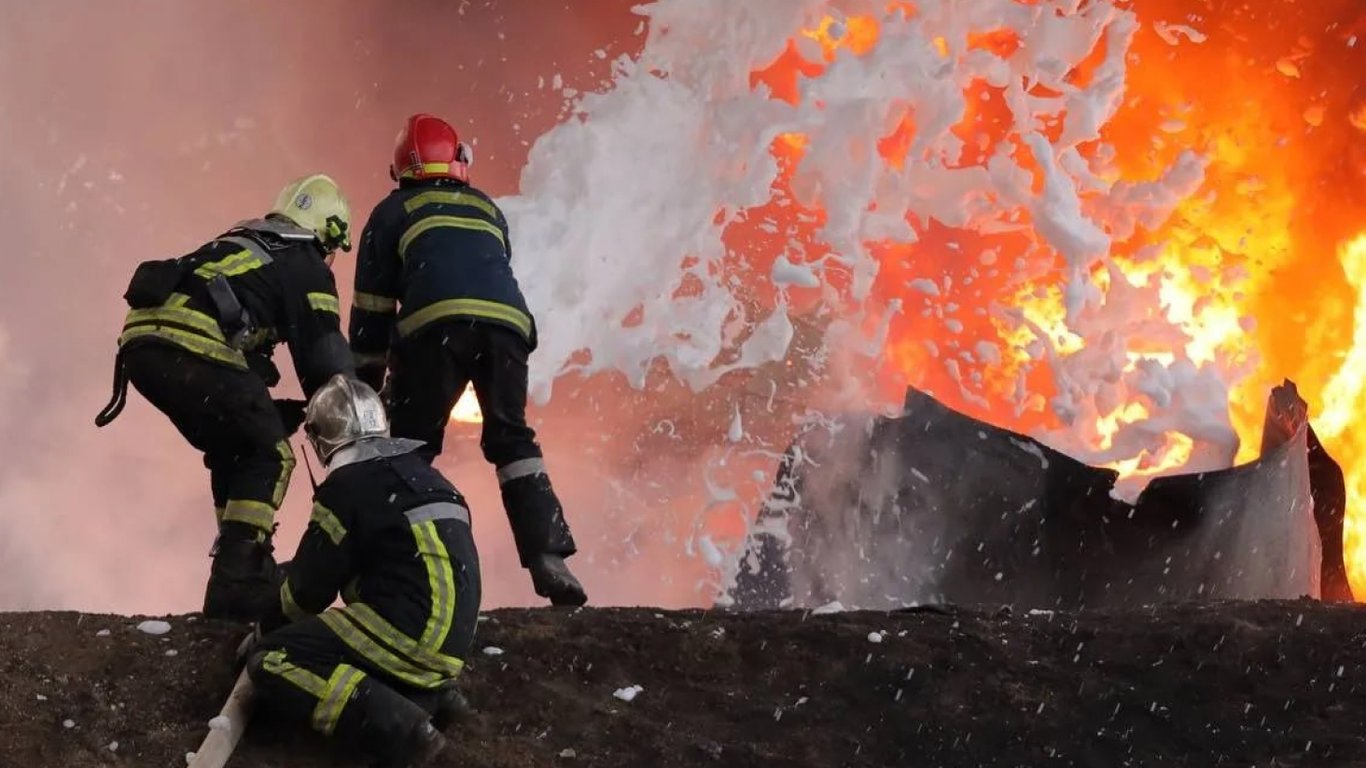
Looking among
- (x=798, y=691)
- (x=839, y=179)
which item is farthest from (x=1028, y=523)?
(x=798, y=691)

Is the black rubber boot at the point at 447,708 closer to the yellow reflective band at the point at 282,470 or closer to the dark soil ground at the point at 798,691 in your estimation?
the dark soil ground at the point at 798,691

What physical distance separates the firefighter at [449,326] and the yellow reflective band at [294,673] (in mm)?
1527

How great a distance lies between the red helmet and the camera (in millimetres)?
5340

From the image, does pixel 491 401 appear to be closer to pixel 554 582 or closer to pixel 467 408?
pixel 467 408

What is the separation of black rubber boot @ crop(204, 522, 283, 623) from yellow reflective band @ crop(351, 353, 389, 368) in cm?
82

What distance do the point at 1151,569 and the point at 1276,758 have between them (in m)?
3.71

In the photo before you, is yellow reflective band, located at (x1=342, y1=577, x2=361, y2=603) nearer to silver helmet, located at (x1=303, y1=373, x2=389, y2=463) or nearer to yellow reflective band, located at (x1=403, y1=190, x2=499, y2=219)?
silver helmet, located at (x1=303, y1=373, x2=389, y2=463)

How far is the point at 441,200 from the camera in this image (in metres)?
5.26

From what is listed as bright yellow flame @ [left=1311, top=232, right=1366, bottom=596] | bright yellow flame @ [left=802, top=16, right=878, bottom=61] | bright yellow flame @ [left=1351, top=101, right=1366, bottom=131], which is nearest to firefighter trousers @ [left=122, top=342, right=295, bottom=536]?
bright yellow flame @ [left=802, top=16, right=878, bottom=61]

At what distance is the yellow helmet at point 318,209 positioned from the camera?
504 centimetres

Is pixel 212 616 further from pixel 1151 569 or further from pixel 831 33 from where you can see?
pixel 831 33

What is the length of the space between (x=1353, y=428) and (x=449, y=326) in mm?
6520

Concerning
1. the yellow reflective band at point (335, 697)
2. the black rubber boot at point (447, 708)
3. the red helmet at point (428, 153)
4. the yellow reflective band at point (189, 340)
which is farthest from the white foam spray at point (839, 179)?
the yellow reflective band at point (335, 697)

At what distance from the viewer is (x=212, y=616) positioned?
465 cm
